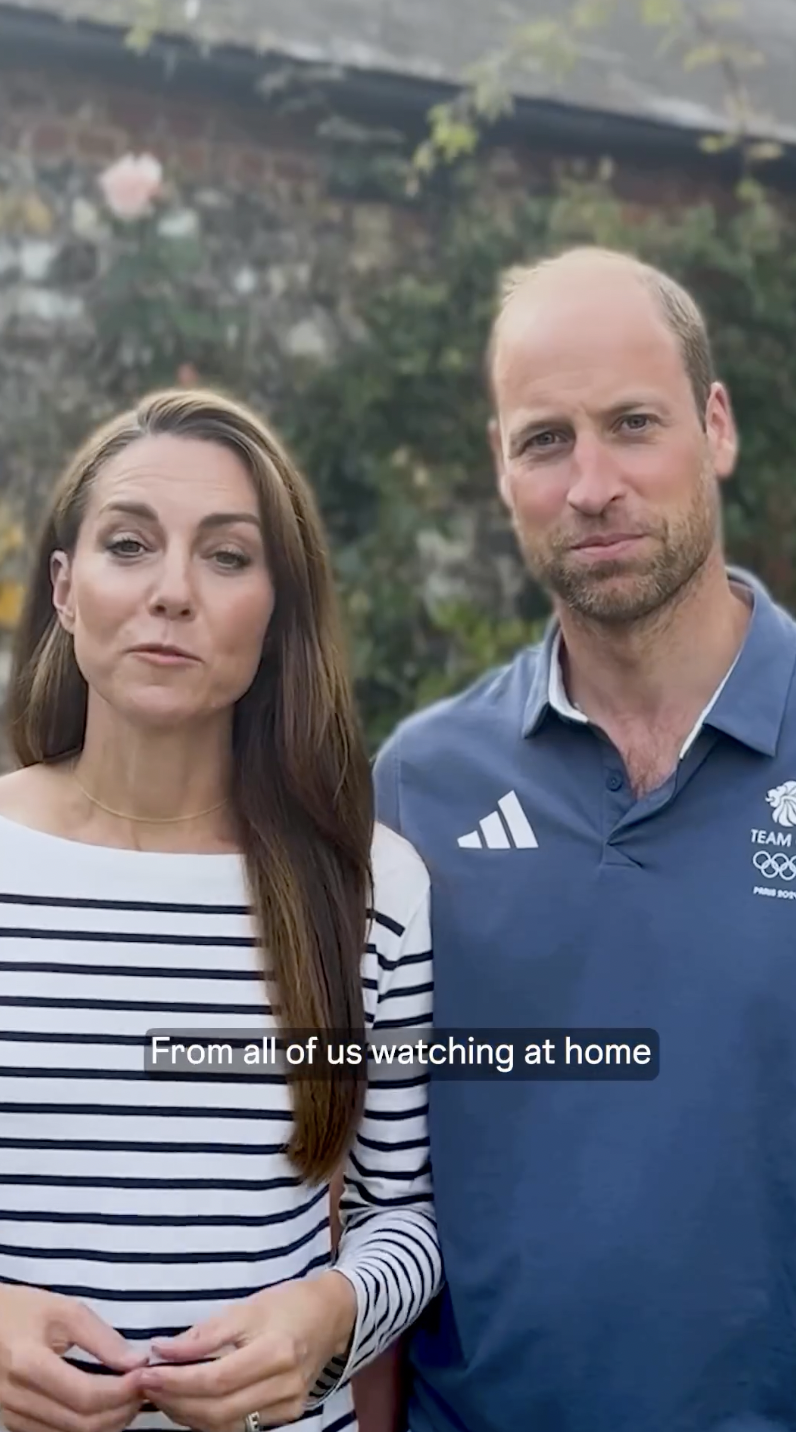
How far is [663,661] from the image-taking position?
2.03 m

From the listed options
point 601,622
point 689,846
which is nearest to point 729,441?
point 601,622

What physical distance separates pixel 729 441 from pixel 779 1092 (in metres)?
0.86

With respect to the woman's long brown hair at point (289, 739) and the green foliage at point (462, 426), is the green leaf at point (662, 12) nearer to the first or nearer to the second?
the green foliage at point (462, 426)

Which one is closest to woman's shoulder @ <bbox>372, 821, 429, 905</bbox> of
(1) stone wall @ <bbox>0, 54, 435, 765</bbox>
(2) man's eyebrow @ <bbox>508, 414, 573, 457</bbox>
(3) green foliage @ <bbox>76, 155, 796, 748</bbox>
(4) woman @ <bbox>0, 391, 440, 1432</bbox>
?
(4) woman @ <bbox>0, 391, 440, 1432</bbox>

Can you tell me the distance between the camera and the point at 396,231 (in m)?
4.48

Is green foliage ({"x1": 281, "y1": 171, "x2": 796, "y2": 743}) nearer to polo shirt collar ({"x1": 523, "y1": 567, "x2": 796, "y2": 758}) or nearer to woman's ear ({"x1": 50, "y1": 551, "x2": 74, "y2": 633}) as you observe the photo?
polo shirt collar ({"x1": 523, "y1": 567, "x2": 796, "y2": 758})

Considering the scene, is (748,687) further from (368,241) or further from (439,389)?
(368,241)

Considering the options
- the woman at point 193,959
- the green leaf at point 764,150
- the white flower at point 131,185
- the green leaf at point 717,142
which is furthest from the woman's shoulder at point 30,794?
the green leaf at point 764,150

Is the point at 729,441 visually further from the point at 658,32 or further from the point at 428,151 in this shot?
the point at 658,32

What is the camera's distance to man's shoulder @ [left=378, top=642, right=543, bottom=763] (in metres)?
2.13

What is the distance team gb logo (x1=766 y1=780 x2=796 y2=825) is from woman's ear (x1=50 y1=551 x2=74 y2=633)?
850 mm

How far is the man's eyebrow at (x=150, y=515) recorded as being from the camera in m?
1.82

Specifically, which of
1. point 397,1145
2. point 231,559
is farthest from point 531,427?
point 397,1145
